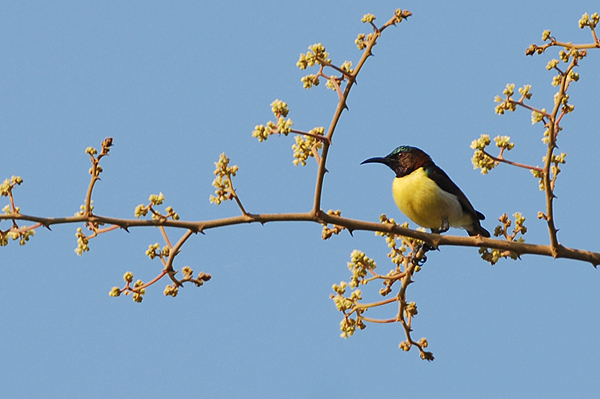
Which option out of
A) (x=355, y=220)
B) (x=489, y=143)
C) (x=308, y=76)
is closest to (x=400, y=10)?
(x=308, y=76)

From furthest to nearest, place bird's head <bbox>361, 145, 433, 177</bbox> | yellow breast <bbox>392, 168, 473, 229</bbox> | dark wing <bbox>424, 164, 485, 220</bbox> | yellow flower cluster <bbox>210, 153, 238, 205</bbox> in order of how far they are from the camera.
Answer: bird's head <bbox>361, 145, 433, 177</bbox> < dark wing <bbox>424, 164, 485, 220</bbox> < yellow breast <bbox>392, 168, 473, 229</bbox> < yellow flower cluster <bbox>210, 153, 238, 205</bbox>

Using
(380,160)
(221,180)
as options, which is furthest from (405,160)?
(221,180)

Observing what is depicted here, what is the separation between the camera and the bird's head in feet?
26.9

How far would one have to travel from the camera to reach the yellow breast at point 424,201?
25.5ft

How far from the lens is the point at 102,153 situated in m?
5.38

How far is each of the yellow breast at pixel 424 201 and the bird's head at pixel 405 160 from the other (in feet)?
0.39

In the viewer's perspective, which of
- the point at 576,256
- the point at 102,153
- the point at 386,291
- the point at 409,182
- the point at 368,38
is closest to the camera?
the point at 102,153

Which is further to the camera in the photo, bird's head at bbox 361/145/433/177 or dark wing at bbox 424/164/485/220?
bird's head at bbox 361/145/433/177

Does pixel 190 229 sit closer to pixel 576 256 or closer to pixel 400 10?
pixel 400 10

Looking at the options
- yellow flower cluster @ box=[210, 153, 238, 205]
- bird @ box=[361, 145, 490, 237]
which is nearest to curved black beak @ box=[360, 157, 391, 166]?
bird @ box=[361, 145, 490, 237]

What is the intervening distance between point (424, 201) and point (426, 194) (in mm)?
79

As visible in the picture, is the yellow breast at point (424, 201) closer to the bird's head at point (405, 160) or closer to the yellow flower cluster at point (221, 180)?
the bird's head at point (405, 160)

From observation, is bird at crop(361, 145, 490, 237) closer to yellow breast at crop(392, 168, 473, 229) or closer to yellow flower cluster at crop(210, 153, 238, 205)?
yellow breast at crop(392, 168, 473, 229)

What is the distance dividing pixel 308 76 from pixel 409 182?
8.06 feet
